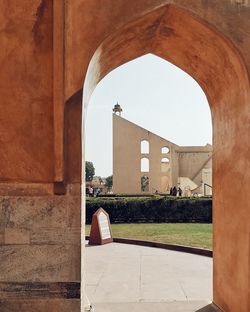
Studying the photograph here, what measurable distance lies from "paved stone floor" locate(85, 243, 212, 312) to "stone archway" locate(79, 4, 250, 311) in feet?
2.93

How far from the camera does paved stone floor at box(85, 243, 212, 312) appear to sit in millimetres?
5520

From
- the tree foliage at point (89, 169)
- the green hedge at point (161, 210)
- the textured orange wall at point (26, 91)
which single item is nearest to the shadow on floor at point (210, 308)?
the textured orange wall at point (26, 91)

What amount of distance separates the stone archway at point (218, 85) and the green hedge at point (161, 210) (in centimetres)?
1153

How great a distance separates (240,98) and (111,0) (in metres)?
1.93

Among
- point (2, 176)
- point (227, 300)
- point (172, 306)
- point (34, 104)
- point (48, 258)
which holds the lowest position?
point (172, 306)

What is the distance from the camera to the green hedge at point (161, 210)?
1670 centimetres

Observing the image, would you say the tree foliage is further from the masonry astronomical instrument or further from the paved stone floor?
the paved stone floor

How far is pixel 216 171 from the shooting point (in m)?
5.27

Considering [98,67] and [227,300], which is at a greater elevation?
[98,67]

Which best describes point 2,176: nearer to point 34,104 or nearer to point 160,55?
point 34,104

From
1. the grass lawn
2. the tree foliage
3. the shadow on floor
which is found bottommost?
the grass lawn

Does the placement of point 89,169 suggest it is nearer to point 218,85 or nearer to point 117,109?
point 117,109

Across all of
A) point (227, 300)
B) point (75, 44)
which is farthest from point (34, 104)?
point (227, 300)

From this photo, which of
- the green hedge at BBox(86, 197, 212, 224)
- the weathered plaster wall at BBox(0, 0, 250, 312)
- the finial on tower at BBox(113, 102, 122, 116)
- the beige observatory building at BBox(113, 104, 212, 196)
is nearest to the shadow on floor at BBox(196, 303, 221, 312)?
the weathered plaster wall at BBox(0, 0, 250, 312)
